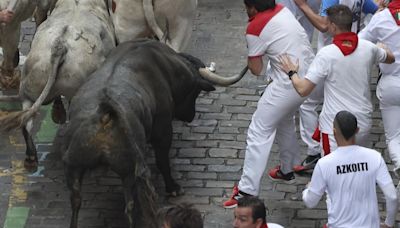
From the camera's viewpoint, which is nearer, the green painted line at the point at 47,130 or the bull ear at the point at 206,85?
the bull ear at the point at 206,85

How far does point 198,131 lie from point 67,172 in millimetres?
2652

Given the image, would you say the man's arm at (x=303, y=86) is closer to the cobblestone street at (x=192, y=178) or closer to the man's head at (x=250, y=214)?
the cobblestone street at (x=192, y=178)

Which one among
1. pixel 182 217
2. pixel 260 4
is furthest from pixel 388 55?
pixel 182 217

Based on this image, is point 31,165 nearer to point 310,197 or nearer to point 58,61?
point 58,61

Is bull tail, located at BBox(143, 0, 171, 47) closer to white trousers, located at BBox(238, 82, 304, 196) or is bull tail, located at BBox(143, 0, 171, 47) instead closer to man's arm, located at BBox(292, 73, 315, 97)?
white trousers, located at BBox(238, 82, 304, 196)

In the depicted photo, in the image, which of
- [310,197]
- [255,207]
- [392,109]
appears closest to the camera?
[255,207]

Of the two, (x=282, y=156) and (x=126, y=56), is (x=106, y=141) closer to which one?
(x=126, y=56)

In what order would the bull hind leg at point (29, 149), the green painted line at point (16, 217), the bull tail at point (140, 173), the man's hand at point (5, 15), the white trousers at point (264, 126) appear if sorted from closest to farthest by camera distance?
1. the bull tail at point (140, 173)
2. the white trousers at point (264, 126)
3. the green painted line at point (16, 217)
4. the bull hind leg at point (29, 149)
5. the man's hand at point (5, 15)

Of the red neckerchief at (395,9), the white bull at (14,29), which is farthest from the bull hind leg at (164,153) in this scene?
the white bull at (14,29)

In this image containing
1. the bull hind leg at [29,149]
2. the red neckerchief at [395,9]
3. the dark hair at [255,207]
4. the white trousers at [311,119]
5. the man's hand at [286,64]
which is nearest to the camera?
the dark hair at [255,207]

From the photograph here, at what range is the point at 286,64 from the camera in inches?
347

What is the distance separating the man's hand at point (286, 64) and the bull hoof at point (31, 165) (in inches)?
114

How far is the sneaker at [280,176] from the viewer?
1011cm

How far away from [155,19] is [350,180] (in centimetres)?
409
